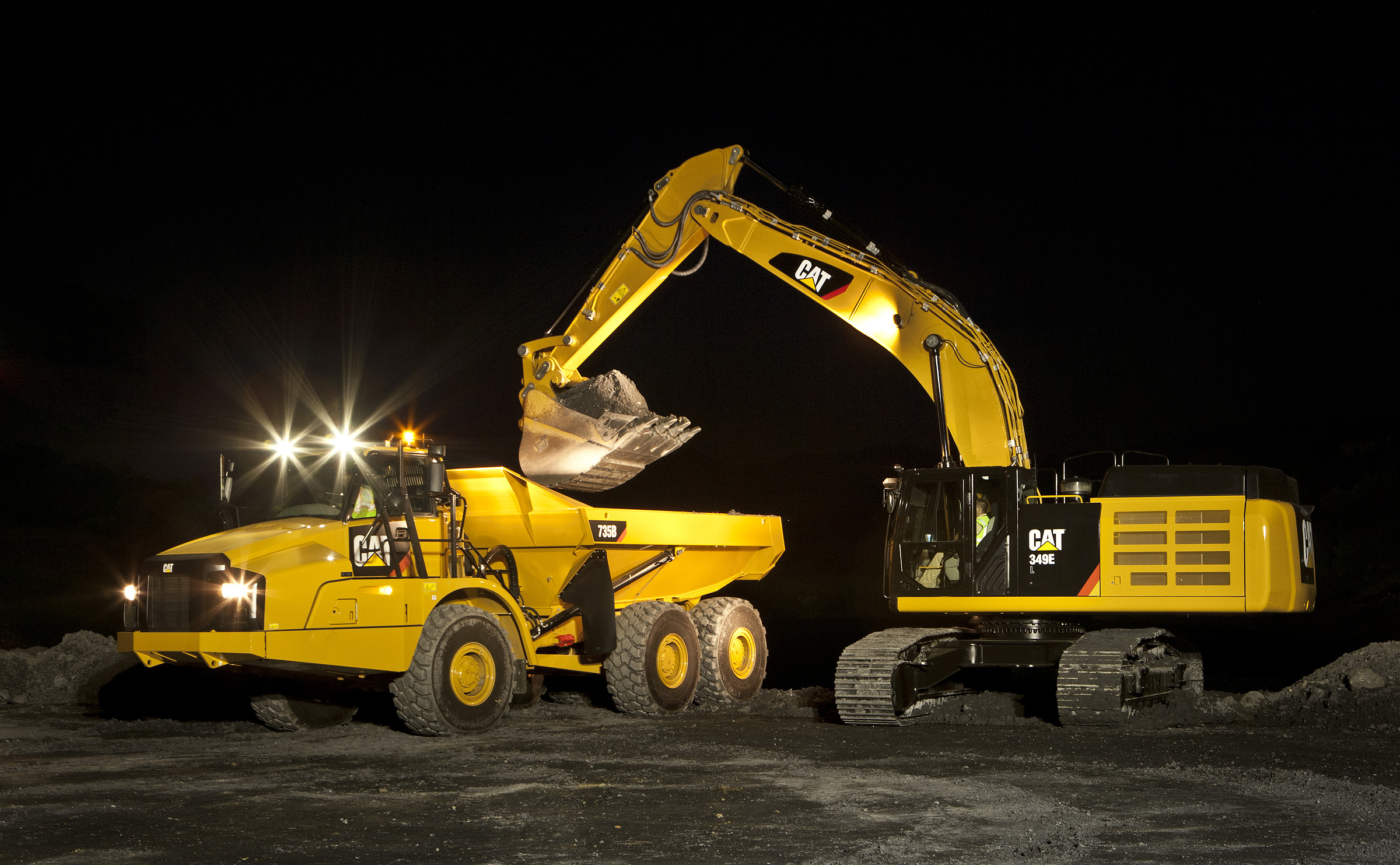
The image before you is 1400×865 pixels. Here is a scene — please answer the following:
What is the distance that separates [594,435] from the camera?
13312 millimetres

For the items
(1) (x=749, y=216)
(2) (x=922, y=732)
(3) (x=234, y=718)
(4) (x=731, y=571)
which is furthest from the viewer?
(4) (x=731, y=571)

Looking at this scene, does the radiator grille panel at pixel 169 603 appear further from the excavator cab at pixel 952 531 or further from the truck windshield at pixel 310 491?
the excavator cab at pixel 952 531

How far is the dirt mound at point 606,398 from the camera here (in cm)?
1365

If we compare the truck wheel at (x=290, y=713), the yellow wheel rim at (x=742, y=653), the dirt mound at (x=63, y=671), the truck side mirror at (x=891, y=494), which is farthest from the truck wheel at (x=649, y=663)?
the dirt mound at (x=63, y=671)

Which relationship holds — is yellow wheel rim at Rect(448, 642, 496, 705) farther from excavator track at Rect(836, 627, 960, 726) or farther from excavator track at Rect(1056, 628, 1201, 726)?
excavator track at Rect(1056, 628, 1201, 726)

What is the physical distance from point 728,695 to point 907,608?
2.61 m

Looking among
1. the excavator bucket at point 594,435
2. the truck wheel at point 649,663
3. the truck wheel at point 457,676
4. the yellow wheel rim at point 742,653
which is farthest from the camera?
the yellow wheel rim at point 742,653

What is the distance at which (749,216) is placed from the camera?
13391mm

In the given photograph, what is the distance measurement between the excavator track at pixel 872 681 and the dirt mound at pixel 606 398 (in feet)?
11.7

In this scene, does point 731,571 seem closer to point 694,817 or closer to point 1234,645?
point 694,817

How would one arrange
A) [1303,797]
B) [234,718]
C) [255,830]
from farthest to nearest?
[234,718] → [1303,797] → [255,830]

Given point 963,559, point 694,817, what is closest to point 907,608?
point 963,559

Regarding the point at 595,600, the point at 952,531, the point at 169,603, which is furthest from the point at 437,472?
the point at 952,531

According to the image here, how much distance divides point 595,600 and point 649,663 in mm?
927
